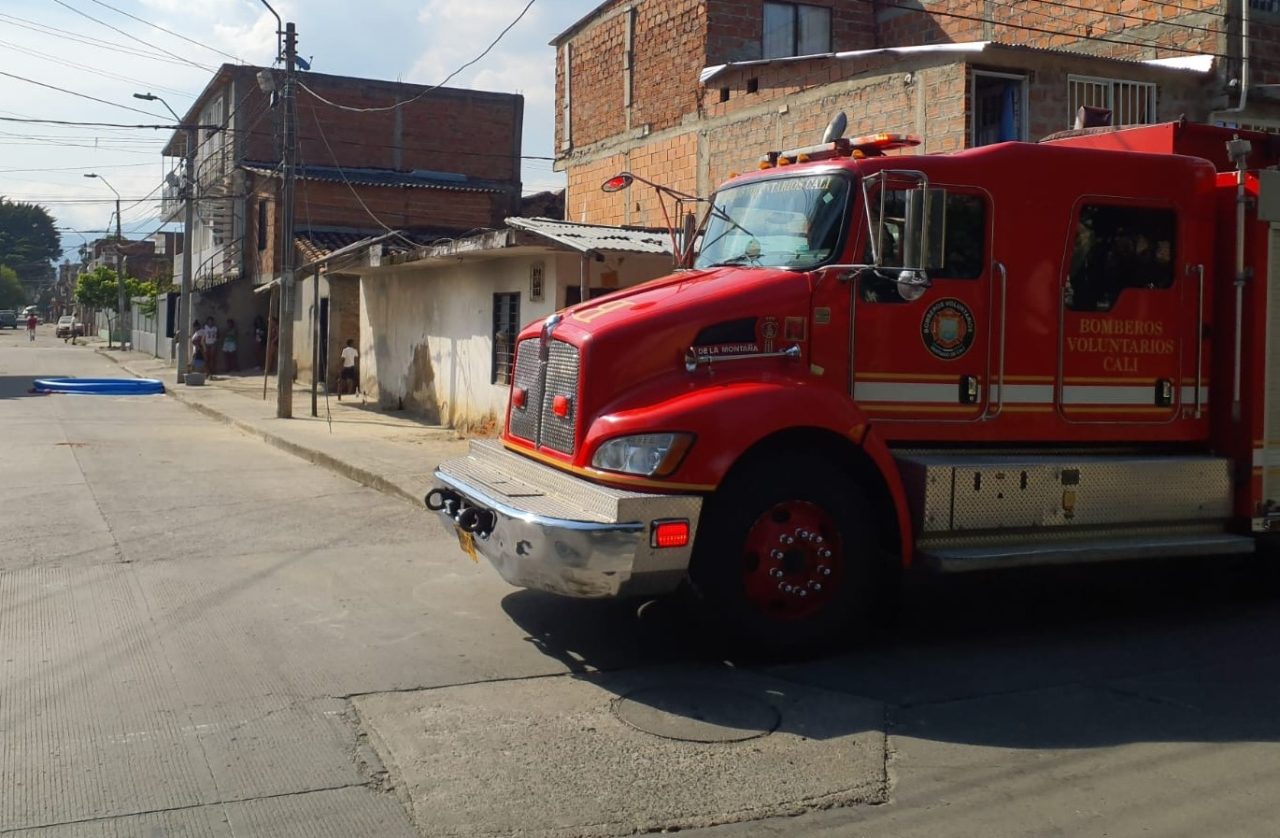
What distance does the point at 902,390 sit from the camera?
6.71 m

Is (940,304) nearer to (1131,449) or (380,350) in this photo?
(1131,449)

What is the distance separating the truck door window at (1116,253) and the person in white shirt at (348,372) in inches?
760

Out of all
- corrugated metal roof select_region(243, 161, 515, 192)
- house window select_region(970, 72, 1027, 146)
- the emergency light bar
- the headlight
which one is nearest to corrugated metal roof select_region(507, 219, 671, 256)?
house window select_region(970, 72, 1027, 146)

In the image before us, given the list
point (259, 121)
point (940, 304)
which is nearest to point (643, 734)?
point (940, 304)

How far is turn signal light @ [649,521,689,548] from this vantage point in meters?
5.75

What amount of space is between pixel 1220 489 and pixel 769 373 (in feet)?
10.1

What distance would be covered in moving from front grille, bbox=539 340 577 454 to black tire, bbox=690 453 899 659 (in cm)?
90

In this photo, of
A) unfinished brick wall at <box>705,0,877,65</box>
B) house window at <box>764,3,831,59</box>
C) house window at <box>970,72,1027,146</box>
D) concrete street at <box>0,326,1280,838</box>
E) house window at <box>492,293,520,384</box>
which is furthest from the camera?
house window at <box>764,3,831,59</box>

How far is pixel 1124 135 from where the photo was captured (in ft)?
26.1

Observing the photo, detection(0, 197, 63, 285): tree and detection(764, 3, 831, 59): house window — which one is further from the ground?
detection(0, 197, 63, 285): tree

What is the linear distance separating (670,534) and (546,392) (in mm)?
1385

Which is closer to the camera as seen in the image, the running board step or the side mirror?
the side mirror

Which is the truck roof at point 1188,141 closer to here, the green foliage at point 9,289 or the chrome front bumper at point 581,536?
the chrome front bumper at point 581,536

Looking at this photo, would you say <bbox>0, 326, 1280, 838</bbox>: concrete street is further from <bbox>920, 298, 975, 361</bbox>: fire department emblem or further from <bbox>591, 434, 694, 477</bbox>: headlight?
<bbox>920, 298, 975, 361</bbox>: fire department emblem
